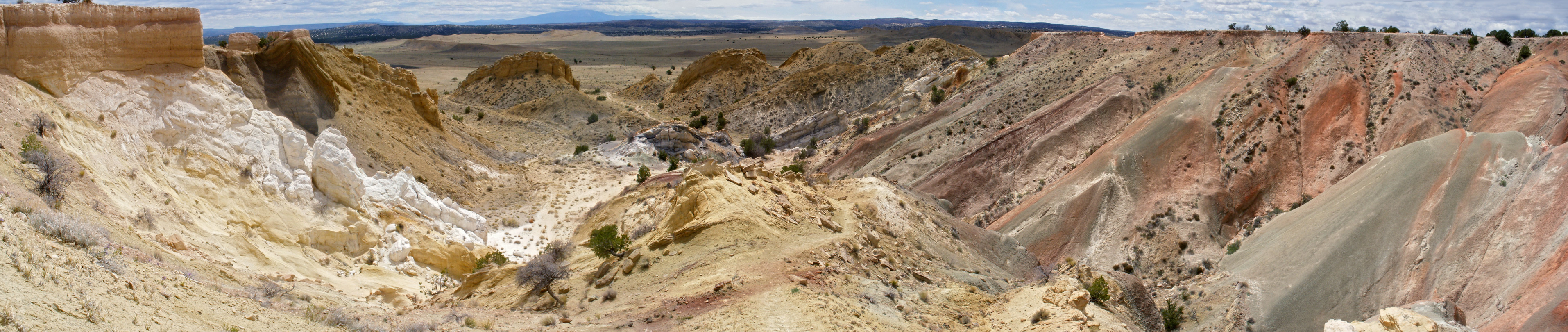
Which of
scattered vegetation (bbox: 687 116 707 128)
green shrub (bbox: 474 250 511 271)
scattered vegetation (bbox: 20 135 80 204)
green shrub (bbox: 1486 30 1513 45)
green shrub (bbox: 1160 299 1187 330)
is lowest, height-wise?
green shrub (bbox: 1160 299 1187 330)

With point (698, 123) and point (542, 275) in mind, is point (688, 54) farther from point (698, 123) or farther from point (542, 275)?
point (542, 275)

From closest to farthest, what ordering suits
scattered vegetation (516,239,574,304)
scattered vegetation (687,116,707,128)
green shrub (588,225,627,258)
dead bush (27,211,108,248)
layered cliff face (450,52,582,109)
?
dead bush (27,211,108,248)
scattered vegetation (516,239,574,304)
green shrub (588,225,627,258)
scattered vegetation (687,116,707,128)
layered cliff face (450,52,582,109)

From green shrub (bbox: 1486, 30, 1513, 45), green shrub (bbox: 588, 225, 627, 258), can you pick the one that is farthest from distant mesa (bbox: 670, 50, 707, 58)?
green shrub (bbox: 588, 225, 627, 258)

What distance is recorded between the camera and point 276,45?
99.1ft

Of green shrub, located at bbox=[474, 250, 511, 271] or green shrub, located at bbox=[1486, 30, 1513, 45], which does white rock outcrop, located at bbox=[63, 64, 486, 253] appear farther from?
green shrub, located at bbox=[1486, 30, 1513, 45]

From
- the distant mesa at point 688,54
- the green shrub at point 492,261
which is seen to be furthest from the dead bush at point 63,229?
the distant mesa at point 688,54

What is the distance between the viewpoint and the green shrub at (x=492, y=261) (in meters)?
21.0

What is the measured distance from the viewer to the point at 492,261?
72.0 ft

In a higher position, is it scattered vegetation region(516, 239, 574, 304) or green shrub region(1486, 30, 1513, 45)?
green shrub region(1486, 30, 1513, 45)

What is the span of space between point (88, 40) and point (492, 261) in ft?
42.0

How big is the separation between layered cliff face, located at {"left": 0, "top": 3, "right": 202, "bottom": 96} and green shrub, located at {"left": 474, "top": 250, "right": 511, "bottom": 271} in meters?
11.5

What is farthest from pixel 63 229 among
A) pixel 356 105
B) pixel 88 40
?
pixel 356 105

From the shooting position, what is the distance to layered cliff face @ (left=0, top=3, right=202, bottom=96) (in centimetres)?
2048

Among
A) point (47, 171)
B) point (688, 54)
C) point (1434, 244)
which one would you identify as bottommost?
point (688, 54)
